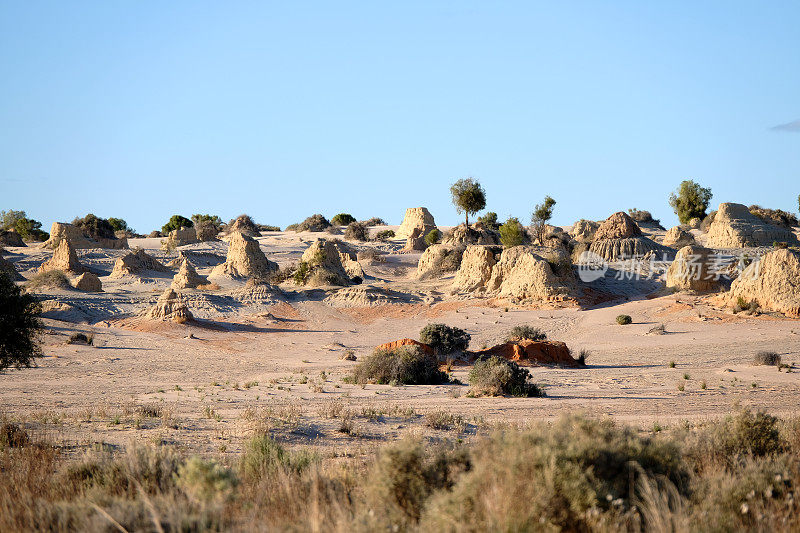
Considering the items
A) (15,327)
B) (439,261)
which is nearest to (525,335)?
(15,327)

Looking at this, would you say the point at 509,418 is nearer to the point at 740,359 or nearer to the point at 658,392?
the point at 658,392

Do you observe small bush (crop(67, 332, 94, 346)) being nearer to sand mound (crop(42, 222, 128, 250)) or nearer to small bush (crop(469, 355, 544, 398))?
small bush (crop(469, 355, 544, 398))

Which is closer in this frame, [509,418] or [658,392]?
[509,418]

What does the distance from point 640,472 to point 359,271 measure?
38.4 meters

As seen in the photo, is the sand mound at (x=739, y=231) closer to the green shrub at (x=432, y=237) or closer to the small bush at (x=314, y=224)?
the green shrub at (x=432, y=237)

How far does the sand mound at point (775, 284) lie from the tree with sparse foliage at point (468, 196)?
3092 cm

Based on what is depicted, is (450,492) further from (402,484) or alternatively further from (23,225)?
(23,225)

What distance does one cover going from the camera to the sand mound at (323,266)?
125 ft

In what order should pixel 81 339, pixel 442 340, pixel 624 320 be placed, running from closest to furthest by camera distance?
pixel 442 340 → pixel 81 339 → pixel 624 320

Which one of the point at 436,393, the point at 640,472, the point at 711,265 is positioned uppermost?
the point at 711,265

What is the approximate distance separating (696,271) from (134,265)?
29.9 meters

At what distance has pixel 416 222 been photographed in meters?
64.1

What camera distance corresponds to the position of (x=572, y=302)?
3316cm

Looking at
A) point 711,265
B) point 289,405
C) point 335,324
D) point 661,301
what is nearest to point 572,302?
point 661,301
